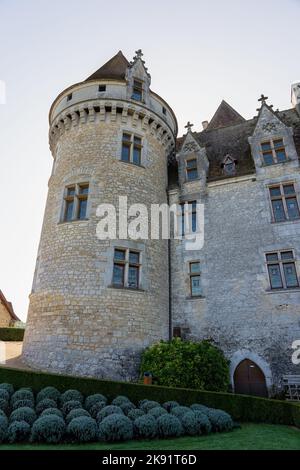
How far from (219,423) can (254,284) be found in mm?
5712

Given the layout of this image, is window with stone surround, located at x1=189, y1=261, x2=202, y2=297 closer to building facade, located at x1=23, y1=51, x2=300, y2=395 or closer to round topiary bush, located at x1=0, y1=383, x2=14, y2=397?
building facade, located at x1=23, y1=51, x2=300, y2=395

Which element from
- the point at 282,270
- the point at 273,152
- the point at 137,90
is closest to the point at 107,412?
the point at 282,270

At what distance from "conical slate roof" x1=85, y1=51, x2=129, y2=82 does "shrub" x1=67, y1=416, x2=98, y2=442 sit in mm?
13147

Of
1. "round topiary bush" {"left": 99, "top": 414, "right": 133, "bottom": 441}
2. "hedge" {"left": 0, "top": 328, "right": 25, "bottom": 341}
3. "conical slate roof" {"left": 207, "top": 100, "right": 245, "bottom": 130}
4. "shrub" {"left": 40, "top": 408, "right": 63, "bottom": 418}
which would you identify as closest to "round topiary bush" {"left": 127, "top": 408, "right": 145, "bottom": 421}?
"round topiary bush" {"left": 99, "top": 414, "right": 133, "bottom": 441}

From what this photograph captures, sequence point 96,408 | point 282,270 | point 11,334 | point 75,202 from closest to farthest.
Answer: point 96,408
point 282,270
point 75,202
point 11,334

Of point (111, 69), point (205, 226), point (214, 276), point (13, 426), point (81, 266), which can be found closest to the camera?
point (13, 426)

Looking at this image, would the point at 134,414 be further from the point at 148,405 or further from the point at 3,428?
the point at 3,428

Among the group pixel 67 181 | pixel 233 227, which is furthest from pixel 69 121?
pixel 233 227

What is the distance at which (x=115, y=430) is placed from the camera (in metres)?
5.00

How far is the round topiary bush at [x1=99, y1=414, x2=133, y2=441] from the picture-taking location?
4.96 metres

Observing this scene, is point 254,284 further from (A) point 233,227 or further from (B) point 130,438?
(B) point 130,438

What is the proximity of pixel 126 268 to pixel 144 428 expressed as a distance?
5.80 metres

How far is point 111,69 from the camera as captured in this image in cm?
1452
